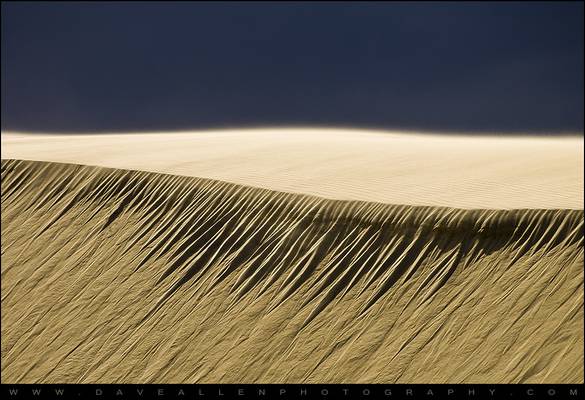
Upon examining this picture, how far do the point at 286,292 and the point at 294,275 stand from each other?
289 millimetres

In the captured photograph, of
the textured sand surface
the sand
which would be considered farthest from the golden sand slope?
the textured sand surface

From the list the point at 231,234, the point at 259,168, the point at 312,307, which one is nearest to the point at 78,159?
the point at 259,168

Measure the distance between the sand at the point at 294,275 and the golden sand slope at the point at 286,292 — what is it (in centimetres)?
2

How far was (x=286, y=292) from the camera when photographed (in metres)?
10.2

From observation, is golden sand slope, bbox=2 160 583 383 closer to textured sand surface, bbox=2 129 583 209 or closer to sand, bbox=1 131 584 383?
sand, bbox=1 131 584 383

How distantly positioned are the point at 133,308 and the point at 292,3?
132 ft

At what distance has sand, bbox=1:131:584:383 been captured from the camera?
8930 millimetres

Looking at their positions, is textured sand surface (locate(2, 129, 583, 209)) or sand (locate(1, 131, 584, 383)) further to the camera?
textured sand surface (locate(2, 129, 583, 209))

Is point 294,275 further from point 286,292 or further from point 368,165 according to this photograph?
point 368,165

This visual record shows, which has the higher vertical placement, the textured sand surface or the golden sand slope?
the textured sand surface

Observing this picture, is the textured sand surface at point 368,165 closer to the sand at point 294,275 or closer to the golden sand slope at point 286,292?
the sand at point 294,275

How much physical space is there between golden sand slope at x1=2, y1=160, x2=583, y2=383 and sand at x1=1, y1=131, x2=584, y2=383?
0.02 metres

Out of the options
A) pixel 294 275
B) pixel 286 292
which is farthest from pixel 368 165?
pixel 286 292

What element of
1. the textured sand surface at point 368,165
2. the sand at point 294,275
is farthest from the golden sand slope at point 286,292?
the textured sand surface at point 368,165
